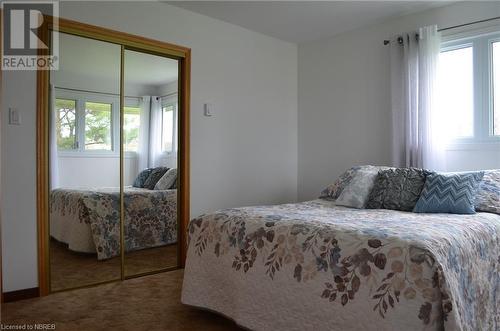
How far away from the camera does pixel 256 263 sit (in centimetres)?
197

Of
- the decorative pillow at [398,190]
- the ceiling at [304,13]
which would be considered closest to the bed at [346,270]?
the decorative pillow at [398,190]

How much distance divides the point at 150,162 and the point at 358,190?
1757 mm

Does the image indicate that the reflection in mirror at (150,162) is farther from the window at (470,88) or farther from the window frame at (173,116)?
the window at (470,88)

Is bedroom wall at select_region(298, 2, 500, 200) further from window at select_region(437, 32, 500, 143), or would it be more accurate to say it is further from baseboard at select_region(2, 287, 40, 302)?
baseboard at select_region(2, 287, 40, 302)

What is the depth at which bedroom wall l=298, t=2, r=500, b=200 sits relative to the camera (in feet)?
10.7

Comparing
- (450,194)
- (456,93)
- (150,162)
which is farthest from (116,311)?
(456,93)

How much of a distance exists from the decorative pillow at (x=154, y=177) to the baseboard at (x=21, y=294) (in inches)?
44.3

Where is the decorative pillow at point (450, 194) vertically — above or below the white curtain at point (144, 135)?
below

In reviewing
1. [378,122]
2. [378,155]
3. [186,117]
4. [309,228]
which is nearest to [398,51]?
[378,122]

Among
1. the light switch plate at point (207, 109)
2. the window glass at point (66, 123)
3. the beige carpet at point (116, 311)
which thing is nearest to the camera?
the beige carpet at point (116, 311)

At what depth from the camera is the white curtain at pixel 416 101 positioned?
320 centimetres

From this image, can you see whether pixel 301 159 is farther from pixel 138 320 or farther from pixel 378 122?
pixel 138 320

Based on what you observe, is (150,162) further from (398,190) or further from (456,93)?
(456,93)

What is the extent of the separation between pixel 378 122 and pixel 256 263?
234 cm
